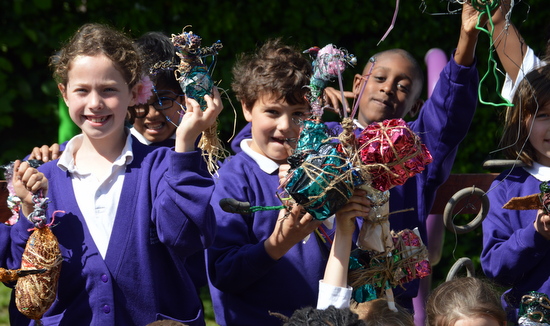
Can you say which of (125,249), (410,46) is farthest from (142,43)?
(410,46)

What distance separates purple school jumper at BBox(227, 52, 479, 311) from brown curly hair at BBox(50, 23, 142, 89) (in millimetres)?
780

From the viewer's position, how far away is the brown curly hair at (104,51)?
283cm

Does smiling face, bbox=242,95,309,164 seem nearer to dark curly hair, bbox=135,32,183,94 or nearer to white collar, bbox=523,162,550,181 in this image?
dark curly hair, bbox=135,32,183,94

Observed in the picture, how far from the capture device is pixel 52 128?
5410mm

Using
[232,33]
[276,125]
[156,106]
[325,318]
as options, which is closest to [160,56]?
[156,106]

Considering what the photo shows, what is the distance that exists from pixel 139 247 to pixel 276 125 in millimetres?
708

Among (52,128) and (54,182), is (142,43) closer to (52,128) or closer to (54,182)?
(54,182)

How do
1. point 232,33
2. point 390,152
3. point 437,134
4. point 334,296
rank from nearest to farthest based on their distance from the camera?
1. point 390,152
2. point 334,296
3. point 437,134
4. point 232,33

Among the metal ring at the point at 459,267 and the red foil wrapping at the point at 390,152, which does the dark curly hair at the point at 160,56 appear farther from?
the metal ring at the point at 459,267

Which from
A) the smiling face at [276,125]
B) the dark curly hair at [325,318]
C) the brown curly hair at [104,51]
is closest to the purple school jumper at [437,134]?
the smiling face at [276,125]

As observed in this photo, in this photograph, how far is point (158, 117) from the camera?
3.40 m

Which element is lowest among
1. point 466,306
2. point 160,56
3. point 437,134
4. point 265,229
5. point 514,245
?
point 466,306

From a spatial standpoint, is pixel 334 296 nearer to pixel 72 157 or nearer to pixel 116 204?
pixel 116 204

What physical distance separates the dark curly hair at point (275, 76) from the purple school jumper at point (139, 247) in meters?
0.51
